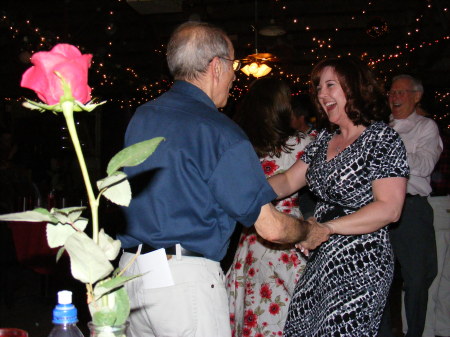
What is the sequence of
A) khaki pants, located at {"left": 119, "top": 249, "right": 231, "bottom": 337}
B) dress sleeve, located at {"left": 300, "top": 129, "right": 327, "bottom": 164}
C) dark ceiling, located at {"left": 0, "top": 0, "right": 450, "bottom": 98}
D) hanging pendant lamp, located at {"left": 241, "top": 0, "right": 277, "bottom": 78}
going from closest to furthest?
khaki pants, located at {"left": 119, "top": 249, "right": 231, "bottom": 337}
dress sleeve, located at {"left": 300, "top": 129, "right": 327, "bottom": 164}
hanging pendant lamp, located at {"left": 241, "top": 0, "right": 277, "bottom": 78}
dark ceiling, located at {"left": 0, "top": 0, "right": 450, "bottom": 98}

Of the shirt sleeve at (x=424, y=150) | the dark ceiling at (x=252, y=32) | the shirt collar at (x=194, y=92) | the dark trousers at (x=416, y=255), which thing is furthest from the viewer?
the dark ceiling at (x=252, y=32)

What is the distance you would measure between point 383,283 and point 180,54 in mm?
1178

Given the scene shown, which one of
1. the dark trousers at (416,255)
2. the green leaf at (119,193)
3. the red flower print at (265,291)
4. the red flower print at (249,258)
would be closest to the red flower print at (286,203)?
the red flower print at (249,258)

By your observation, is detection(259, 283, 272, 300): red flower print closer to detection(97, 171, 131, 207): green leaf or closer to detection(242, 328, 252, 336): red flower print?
detection(242, 328, 252, 336): red flower print

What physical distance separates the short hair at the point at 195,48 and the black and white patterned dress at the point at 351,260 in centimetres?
76

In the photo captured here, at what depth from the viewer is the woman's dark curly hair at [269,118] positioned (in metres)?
3.31

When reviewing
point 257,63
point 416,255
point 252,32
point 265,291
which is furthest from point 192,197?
point 252,32

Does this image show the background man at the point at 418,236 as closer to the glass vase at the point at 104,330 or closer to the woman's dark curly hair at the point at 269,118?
the woman's dark curly hair at the point at 269,118

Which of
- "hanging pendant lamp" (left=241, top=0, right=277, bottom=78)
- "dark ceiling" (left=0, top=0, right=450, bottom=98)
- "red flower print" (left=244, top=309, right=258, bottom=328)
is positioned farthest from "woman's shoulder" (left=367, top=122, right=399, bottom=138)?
"dark ceiling" (left=0, top=0, right=450, bottom=98)

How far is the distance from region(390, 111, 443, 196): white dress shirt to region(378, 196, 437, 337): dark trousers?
11 centimetres

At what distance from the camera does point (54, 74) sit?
78cm

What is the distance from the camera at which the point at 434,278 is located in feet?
14.4

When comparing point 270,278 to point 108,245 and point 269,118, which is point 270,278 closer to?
point 269,118

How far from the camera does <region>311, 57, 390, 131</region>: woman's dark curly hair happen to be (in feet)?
8.11
